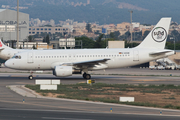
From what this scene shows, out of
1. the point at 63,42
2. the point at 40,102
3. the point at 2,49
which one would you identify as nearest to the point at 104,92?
the point at 40,102

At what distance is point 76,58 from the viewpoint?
4278 cm

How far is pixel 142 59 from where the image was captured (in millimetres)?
43031

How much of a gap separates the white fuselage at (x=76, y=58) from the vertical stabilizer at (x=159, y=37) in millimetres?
1188

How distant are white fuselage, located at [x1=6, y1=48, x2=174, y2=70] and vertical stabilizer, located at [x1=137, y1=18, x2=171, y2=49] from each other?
119 cm

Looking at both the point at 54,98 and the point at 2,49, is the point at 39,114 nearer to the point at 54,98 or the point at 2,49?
the point at 54,98

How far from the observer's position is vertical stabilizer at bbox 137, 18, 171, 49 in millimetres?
43750

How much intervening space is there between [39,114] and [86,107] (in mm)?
3865

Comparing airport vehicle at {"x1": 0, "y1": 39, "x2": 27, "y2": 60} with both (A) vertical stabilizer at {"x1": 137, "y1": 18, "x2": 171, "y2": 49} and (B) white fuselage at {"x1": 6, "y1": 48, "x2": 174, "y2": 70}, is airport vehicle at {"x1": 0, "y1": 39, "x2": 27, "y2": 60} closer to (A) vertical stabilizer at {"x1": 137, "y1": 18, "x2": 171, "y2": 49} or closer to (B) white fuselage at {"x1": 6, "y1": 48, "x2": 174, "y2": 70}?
(B) white fuselage at {"x1": 6, "y1": 48, "x2": 174, "y2": 70}

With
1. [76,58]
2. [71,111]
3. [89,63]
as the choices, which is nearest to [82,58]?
[76,58]

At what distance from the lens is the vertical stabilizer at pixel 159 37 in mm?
43750

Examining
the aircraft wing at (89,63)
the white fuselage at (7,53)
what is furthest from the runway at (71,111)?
the white fuselage at (7,53)

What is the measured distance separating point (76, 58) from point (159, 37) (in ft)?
37.7

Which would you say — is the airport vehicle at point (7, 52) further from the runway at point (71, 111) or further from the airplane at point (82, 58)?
the runway at point (71, 111)

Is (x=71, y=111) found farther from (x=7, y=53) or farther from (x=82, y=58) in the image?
(x=7, y=53)
